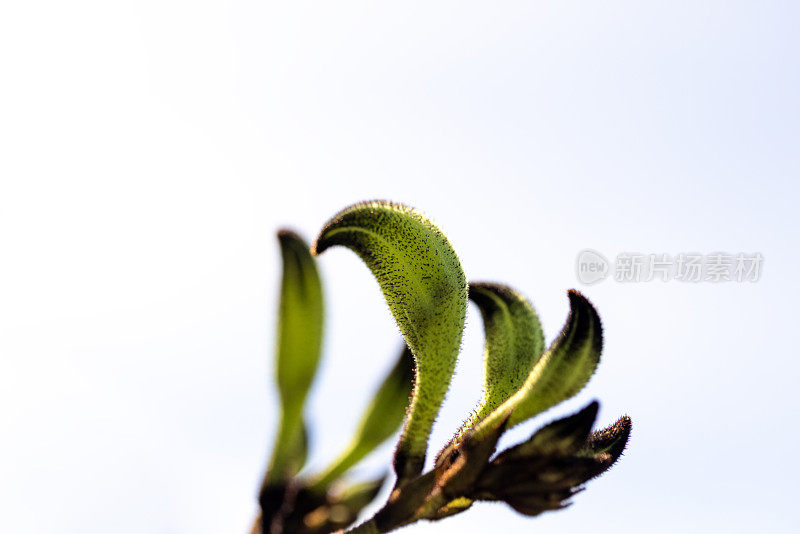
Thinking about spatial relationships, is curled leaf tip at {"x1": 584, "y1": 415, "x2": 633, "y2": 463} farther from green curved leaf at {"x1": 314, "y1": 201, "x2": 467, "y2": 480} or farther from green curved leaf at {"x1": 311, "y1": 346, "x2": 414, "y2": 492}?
green curved leaf at {"x1": 311, "y1": 346, "x2": 414, "y2": 492}

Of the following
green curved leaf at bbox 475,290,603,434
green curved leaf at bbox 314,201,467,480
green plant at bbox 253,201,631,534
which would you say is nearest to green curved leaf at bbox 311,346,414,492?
green plant at bbox 253,201,631,534

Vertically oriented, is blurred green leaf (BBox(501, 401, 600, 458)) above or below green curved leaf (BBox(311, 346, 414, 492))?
above

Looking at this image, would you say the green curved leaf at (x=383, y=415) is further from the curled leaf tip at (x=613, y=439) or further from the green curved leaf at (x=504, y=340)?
the curled leaf tip at (x=613, y=439)

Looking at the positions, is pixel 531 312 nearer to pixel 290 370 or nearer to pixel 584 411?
pixel 584 411

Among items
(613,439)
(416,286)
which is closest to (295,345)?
(416,286)

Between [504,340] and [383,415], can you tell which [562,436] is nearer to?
[504,340]

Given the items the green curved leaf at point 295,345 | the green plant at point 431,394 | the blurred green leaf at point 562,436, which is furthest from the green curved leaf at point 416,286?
the blurred green leaf at point 562,436

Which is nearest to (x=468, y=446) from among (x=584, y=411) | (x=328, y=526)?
(x=584, y=411)

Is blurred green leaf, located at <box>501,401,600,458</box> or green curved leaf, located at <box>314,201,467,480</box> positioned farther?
green curved leaf, located at <box>314,201,467,480</box>
